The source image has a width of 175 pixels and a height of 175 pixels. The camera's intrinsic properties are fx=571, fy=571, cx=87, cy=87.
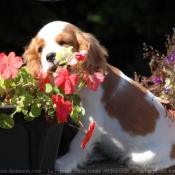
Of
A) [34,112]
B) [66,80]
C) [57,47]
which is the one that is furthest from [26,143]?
[57,47]

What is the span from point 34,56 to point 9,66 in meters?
0.44

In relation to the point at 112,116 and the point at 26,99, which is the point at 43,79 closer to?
the point at 26,99

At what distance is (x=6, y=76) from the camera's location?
173cm

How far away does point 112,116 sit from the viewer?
221 cm

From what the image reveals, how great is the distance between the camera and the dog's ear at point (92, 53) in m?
2.09

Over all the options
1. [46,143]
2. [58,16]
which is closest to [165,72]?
[46,143]

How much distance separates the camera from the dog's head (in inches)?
79.9

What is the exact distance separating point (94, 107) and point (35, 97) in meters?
0.40

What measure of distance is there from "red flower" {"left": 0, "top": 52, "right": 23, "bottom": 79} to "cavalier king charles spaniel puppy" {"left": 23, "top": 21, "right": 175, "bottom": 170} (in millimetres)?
306

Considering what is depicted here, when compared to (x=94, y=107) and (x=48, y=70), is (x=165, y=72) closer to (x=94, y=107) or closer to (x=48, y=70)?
(x=94, y=107)

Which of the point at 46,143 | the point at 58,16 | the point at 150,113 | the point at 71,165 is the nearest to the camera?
the point at 46,143

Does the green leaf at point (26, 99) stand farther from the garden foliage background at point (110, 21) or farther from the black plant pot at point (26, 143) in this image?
the garden foliage background at point (110, 21)

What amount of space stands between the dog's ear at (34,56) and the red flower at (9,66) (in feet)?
1.05

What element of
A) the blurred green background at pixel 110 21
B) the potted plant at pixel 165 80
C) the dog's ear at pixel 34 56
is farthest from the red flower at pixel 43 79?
the blurred green background at pixel 110 21
